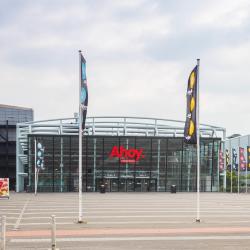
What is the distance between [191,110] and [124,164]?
47.1 m

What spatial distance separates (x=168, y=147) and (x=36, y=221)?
4822cm

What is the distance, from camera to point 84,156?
67938 mm

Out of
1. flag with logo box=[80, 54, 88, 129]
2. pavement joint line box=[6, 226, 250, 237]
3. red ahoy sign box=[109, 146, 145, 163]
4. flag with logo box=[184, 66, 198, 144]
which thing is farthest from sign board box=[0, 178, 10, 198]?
pavement joint line box=[6, 226, 250, 237]

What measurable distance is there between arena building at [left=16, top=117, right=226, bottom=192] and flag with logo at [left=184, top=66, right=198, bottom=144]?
4517 centimetres

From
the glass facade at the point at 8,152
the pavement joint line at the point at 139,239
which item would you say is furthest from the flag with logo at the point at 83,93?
the glass facade at the point at 8,152

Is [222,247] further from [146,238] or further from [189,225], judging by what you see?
[189,225]

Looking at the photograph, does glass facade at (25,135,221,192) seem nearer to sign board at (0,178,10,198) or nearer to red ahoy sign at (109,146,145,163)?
red ahoy sign at (109,146,145,163)

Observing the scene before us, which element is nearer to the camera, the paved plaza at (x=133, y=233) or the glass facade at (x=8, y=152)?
the paved plaza at (x=133, y=233)

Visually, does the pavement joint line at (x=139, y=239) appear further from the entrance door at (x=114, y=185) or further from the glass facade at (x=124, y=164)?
the entrance door at (x=114, y=185)

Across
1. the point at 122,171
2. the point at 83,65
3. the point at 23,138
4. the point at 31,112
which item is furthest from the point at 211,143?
the point at 31,112

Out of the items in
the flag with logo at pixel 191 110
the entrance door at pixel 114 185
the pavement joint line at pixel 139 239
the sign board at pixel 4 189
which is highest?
the flag with logo at pixel 191 110

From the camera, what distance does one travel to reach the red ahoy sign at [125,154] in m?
67.4

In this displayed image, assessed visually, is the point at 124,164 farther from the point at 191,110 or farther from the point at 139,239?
the point at 139,239

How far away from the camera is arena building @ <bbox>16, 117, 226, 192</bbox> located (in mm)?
66812
